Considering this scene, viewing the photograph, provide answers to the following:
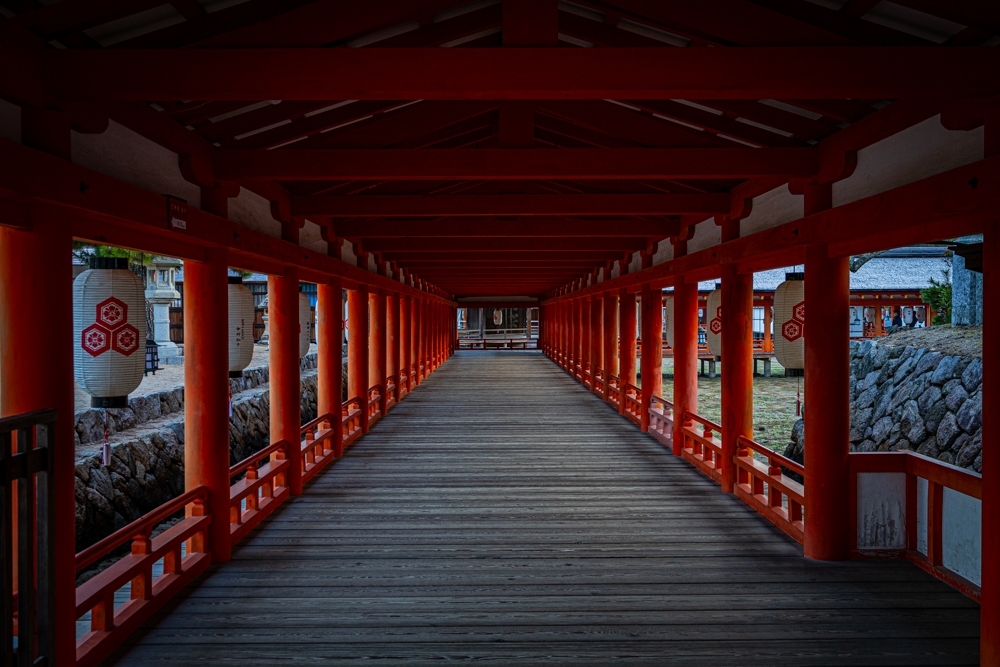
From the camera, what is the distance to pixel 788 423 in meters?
13.8

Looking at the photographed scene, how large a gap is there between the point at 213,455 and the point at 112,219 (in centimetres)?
202

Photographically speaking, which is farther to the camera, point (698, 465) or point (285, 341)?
point (698, 465)

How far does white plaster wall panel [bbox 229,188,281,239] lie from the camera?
4977 millimetres

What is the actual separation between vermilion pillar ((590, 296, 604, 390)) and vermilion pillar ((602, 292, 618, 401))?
2.25 feet

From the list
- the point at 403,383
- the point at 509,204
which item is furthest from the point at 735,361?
the point at 403,383

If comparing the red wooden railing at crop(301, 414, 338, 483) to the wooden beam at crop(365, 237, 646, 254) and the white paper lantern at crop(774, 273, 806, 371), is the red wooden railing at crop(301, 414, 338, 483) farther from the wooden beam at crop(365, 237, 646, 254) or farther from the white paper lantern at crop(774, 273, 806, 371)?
the white paper lantern at crop(774, 273, 806, 371)

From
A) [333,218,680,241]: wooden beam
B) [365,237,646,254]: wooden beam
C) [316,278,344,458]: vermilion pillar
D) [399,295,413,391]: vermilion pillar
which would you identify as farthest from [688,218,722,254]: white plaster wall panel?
[399,295,413,391]: vermilion pillar

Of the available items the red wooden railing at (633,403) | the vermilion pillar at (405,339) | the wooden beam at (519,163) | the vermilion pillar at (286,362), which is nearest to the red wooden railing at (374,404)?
the vermilion pillar at (405,339)

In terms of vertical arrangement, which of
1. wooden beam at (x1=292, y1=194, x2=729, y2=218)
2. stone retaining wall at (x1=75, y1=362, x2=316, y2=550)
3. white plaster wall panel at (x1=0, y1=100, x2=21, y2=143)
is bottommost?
stone retaining wall at (x1=75, y1=362, x2=316, y2=550)

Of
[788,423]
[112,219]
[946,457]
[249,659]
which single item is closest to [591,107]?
[112,219]

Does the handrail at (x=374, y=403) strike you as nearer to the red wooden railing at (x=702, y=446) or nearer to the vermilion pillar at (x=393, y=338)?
the vermilion pillar at (x=393, y=338)

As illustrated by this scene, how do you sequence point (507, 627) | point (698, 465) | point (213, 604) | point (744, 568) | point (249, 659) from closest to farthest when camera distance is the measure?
point (249, 659)
point (507, 627)
point (213, 604)
point (744, 568)
point (698, 465)

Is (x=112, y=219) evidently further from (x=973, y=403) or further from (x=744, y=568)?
(x=973, y=403)

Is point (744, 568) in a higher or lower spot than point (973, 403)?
lower
